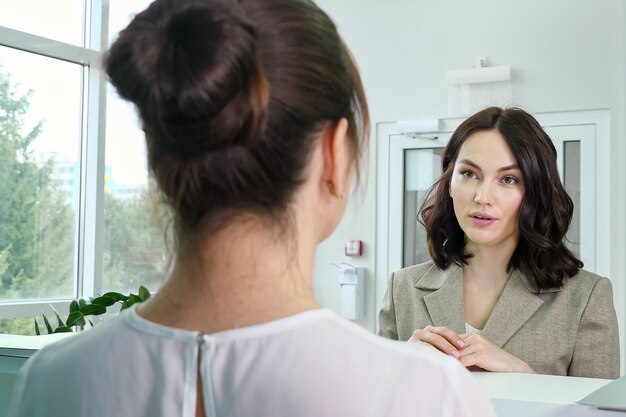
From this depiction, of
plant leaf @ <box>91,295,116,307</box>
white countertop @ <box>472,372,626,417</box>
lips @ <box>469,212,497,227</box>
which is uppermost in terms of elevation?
lips @ <box>469,212,497,227</box>

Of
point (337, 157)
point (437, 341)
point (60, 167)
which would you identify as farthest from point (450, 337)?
point (60, 167)

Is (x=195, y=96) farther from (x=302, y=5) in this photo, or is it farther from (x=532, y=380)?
(x=532, y=380)

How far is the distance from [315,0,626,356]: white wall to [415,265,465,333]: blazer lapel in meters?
2.31

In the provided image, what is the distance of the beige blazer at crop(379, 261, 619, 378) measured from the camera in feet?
5.66

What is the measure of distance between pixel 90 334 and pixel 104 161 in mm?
4283

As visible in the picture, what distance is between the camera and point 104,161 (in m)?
4.79

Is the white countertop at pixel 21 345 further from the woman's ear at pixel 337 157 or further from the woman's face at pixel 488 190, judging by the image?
the woman's face at pixel 488 190

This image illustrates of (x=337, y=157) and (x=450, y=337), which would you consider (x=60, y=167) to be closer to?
(x=450, y=337)

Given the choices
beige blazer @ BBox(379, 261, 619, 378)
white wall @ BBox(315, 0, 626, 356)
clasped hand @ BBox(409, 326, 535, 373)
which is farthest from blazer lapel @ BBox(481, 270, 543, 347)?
white wall @ BBox(315, 0, 626, 356)

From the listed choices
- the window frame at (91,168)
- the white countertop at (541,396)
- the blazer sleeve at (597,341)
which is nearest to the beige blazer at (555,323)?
the blazer sleeve at (597,341)

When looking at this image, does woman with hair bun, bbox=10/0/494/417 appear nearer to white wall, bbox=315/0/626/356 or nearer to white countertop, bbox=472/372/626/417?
white countertop, bbox=472/372/626/417

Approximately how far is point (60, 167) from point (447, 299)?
326 centimetres

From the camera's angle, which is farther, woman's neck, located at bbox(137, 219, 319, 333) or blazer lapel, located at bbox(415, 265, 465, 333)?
blazer lapel, located at bbox(415, 265, 465, 333)

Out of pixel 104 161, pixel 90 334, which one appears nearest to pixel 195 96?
pixel 90 334
